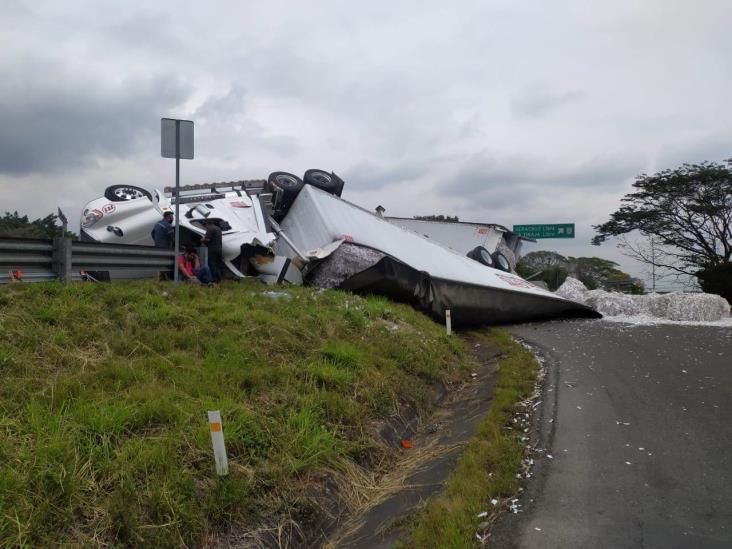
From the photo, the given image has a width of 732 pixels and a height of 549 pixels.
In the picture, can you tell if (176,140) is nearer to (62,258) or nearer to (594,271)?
(62,258)

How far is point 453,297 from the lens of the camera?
11.9 meters

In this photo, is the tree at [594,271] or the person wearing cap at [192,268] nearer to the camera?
the person wearing cap at [192,268]

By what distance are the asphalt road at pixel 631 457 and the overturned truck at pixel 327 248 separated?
3.59 metres

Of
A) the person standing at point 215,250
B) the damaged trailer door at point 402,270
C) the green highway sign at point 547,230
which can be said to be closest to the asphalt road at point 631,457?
the damaged trailer door at point 402,270

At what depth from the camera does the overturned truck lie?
10906 millimetres

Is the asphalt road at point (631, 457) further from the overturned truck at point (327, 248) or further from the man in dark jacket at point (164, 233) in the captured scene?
the man in dark jacket at point (164, 233)

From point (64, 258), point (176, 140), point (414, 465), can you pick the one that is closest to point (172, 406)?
point (414, 465)

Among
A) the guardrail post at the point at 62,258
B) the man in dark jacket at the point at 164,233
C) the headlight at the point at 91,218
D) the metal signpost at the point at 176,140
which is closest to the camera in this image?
the guardrail post at the point at 62,258

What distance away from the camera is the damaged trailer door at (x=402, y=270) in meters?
11.2

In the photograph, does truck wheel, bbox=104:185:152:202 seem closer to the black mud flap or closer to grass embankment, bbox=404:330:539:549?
the black mud flap

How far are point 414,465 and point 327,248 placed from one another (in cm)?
710

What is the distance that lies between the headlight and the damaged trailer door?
3.61m

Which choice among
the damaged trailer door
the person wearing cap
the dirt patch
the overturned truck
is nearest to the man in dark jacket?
the overturned truck

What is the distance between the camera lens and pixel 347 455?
462 cm
